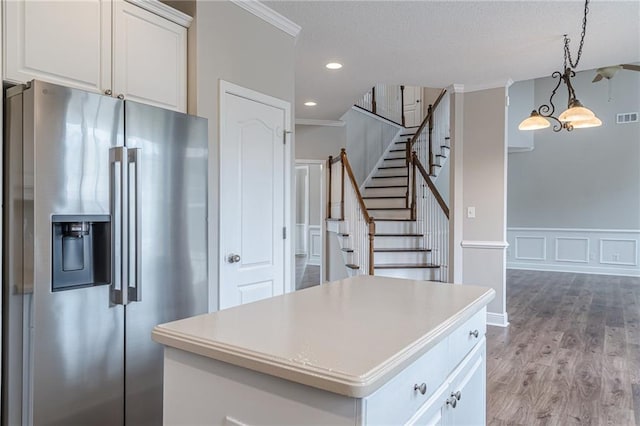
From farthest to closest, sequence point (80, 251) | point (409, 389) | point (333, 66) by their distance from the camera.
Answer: point (333, 66)
point (80, 251)
point (409, 389)

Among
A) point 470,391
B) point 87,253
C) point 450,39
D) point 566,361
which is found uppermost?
point 450,39

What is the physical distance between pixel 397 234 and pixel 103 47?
453 cm

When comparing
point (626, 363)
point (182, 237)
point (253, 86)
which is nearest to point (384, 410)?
point (182, 237)

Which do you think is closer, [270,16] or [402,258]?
[270,16]

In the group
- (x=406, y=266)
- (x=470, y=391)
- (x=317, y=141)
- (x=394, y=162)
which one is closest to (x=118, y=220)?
(x=470, y=391)

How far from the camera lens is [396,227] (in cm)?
591

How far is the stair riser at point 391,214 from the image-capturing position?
6.42 metres

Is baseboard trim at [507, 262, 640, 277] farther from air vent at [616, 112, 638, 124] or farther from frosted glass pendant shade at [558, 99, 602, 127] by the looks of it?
frosted glass pendant shade at [558, 99, 602, 127]

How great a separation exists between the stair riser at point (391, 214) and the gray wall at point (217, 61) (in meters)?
3.87

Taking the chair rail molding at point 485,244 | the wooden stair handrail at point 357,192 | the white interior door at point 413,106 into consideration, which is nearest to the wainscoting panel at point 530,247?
the white interior door at point 413,106

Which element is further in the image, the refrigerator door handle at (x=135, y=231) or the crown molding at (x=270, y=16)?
the crown molding at (x=270, y=16)

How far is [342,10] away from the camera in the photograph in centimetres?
286

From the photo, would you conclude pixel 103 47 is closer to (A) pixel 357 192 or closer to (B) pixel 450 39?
(B) pixel 450 39

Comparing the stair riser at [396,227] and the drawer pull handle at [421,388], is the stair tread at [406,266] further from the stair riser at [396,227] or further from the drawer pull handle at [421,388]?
the drawer pull handle at [421,388]
